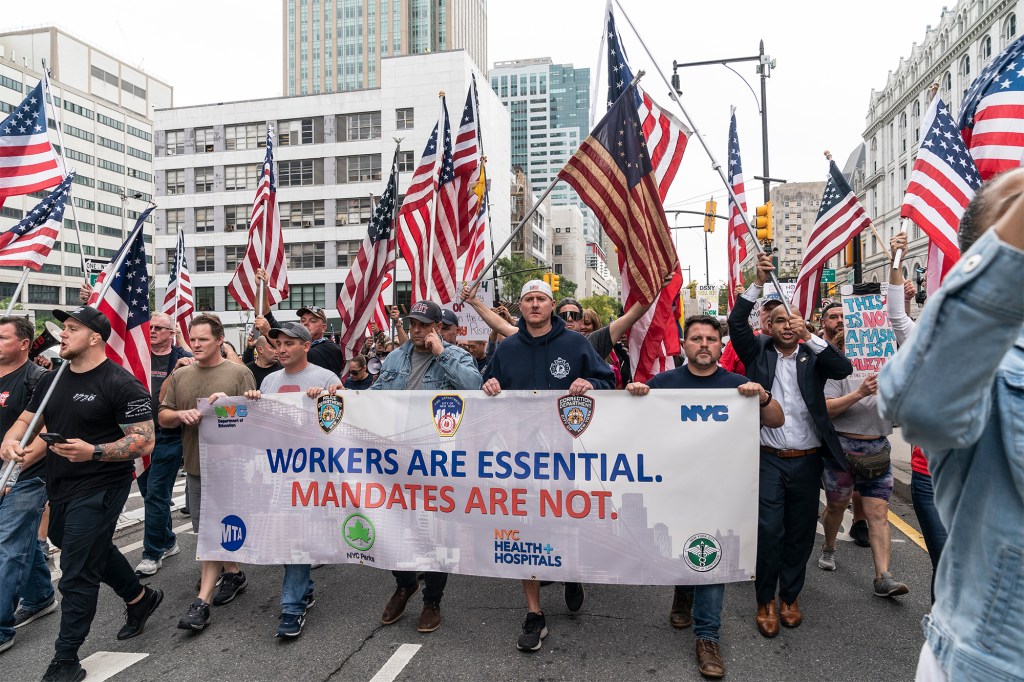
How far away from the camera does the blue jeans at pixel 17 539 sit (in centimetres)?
428

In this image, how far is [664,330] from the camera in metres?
5.71

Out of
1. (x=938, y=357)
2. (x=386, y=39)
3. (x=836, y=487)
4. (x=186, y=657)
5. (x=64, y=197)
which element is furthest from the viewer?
(x=386, y=39)

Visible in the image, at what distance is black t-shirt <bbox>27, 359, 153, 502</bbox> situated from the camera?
4.12m

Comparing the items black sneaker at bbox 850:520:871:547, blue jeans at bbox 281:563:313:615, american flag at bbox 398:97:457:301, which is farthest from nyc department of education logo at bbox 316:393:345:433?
black sneaker at bbox 850:520:871:547

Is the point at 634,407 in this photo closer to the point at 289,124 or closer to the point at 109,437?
the point at 109,437

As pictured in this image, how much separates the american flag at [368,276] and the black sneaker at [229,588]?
10.9ft

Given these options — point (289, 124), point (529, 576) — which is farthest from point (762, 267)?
point (289, 124)

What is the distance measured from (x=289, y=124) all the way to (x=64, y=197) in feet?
175

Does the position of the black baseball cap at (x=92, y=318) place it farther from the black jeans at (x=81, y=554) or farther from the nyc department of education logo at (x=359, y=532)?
the nyc department of education logo at (x=359, y=532)

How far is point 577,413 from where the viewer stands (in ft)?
14.3

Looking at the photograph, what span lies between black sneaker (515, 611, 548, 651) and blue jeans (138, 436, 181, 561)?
11.1ft

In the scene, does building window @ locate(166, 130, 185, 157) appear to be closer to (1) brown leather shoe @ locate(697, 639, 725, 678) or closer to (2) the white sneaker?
(2) the white sneaker

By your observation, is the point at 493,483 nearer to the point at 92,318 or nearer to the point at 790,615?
the point at 790,615

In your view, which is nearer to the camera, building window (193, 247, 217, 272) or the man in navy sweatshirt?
the man in navy sweatshirt
